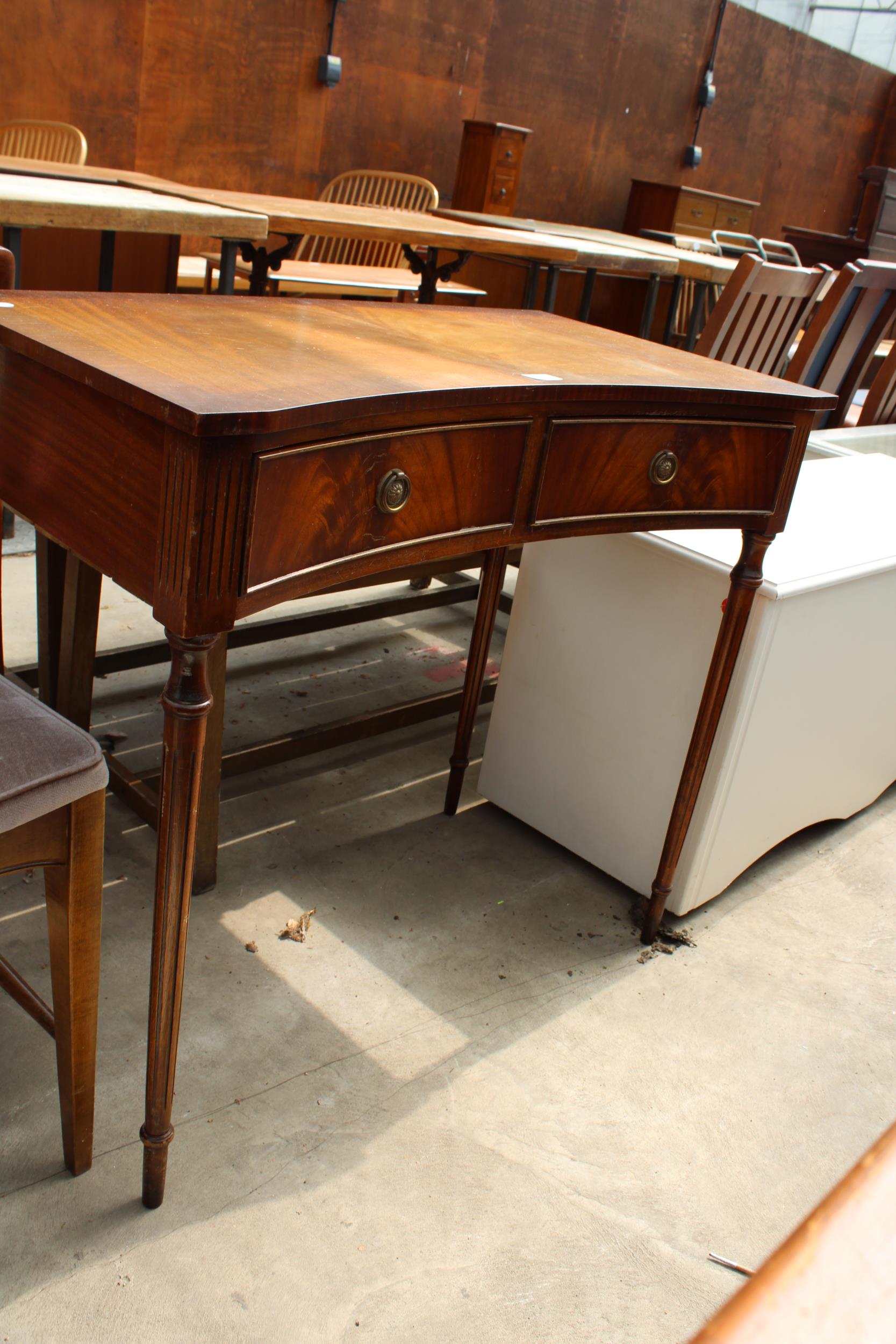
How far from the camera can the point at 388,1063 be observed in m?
1.45

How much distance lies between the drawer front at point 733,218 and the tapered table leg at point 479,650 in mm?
6792

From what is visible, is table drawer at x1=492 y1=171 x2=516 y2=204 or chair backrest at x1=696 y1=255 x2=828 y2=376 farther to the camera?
table drawer at x1=492 y1=171 x2=516 y2=204

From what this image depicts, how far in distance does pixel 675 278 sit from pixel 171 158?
8.22ft

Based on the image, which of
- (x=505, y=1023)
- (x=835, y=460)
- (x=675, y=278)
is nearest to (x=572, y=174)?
(x=675, y=278)

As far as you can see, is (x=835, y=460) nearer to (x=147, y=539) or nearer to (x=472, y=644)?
(x=472, y=644)

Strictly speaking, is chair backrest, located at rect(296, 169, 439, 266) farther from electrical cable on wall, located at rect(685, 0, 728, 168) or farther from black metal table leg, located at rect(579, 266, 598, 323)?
electrical cable on wall, located at rect(685, 0, 728, 168)

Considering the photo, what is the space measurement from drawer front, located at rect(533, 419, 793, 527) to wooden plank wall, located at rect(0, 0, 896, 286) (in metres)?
4.46

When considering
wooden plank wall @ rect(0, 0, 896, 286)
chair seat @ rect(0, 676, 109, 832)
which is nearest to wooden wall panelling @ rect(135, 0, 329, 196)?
wooden plank wall @ rect(0, 0, 896, 286)

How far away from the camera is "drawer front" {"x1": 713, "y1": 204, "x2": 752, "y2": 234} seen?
794cm

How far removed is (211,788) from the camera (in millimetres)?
1675

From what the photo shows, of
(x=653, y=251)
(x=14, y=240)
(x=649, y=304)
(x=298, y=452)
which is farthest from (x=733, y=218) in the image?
(x=298, y=452)

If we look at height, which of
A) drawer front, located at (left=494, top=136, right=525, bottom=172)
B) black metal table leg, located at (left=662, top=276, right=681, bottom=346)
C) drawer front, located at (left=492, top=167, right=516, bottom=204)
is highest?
drawer front, located at (left=494, top=136, right=525, bottom=172)

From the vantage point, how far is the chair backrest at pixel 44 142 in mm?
3762

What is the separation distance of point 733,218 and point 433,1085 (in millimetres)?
7938
